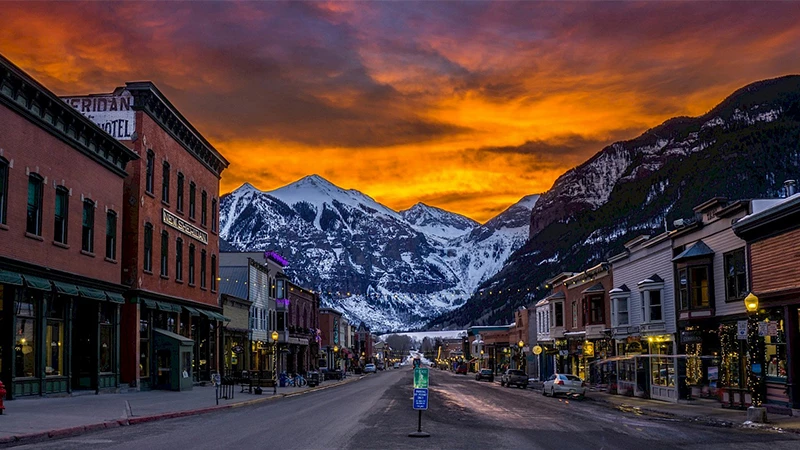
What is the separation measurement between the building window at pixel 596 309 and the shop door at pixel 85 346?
112ft

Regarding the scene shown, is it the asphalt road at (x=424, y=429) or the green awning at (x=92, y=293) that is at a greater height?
the green awning at (x=92, y=293)

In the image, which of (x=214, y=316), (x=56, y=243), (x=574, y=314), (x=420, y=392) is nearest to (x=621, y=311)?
(x=574, y=314)

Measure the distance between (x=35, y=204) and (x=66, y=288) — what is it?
3.76 m

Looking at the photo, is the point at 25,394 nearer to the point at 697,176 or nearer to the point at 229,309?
the point at 229,309

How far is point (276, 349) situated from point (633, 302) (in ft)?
133


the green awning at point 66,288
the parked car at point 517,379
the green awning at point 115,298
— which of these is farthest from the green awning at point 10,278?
the parked car at point 517,379

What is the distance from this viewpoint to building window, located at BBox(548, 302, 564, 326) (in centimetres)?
6781

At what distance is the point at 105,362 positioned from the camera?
38.0m

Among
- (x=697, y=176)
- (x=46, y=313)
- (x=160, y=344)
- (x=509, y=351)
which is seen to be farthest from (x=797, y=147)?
(x=46, y=313)

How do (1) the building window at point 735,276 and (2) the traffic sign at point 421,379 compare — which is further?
(1) the building window at point 735,276

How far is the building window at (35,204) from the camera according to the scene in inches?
1214

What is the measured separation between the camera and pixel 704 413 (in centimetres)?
3092

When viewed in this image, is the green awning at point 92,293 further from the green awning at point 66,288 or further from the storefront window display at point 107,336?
the storefront window display at point 107,336

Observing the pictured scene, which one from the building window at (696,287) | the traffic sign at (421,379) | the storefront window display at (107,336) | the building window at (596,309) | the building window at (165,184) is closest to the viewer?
the traffic sign at (421,379)
